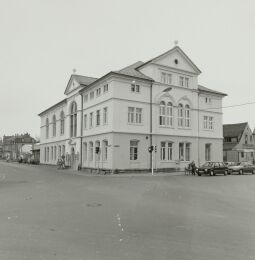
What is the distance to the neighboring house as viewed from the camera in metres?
59.3

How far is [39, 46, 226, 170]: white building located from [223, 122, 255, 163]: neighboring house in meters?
17.8

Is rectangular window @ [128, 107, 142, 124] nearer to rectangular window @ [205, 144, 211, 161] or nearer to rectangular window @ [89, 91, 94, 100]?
rectangular window @ [89, 91, 94, 100]

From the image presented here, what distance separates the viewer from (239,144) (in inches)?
2383

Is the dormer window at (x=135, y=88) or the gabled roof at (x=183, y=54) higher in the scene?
the gabled roof at (x=183, y=54)

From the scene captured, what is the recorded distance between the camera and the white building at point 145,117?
3416 cm

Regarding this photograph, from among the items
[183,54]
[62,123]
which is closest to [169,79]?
[183,54]

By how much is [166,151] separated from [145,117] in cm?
496

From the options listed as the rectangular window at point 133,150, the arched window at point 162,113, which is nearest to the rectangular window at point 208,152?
the arched window at point 162,113

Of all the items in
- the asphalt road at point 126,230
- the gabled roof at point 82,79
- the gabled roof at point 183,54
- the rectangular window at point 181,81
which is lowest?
the asphalt road at point 126,230

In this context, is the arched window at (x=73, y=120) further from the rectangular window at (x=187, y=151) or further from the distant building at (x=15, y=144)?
the distant building at (x=15, y=144)

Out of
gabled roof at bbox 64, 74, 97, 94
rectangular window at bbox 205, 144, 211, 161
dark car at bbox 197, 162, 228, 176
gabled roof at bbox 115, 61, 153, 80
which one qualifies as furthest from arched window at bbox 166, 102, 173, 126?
gabled roof at bbox 64, 74, 97, 94

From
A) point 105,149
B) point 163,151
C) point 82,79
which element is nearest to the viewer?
point 105,149

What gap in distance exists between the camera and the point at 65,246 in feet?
21.0

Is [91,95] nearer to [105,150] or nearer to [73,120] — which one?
[73,120]
